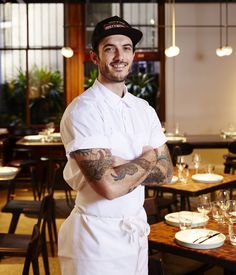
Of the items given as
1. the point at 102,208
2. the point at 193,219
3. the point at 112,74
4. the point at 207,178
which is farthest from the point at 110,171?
the point at 207,178

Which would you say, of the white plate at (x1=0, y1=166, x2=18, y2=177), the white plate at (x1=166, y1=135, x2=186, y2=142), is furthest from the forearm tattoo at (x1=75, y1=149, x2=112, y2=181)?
the white plate at (x1=166, y1=135, x2=186, y2=142)

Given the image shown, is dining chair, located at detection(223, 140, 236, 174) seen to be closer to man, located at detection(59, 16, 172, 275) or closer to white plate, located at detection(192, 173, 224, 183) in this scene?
white plate, located at detection(192, 173, 224, 183)

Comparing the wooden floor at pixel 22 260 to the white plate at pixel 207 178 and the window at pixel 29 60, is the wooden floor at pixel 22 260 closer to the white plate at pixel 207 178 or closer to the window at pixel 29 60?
the white plate at pixel 207 178

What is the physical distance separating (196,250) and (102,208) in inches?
29.6

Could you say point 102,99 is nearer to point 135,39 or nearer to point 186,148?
point 135,39

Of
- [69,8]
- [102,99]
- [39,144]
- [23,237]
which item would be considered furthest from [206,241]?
[69,8]

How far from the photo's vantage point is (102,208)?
2104mm

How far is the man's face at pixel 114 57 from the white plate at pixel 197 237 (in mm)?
990

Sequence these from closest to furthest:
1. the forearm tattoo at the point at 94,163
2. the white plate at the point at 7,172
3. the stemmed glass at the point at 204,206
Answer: the forearm tattoo at the point at 94,163, the stemmed glass at the point at 204,206, the white plate at the point at 7,172

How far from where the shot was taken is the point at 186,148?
7.00 metres

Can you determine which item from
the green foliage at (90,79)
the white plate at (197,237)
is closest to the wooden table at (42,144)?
the green foliage at (90,79)

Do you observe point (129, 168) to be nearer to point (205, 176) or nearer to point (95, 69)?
point (205, 176)

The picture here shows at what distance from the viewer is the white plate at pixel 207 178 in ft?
15.2

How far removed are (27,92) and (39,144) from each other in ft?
7.00
